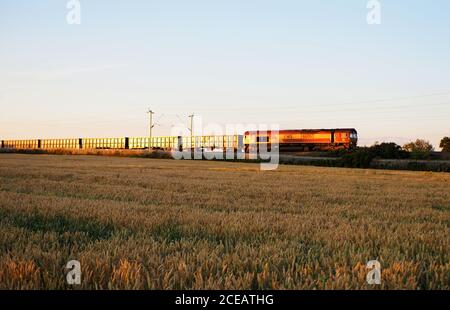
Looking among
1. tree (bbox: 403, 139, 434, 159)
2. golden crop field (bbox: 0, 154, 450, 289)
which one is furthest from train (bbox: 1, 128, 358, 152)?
golden crop field (bbox: 0, 154, 450, 289)

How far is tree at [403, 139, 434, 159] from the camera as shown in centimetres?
5523

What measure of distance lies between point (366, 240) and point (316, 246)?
1072 millimetres

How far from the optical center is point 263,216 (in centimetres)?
883

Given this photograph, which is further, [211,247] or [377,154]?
[377,154]

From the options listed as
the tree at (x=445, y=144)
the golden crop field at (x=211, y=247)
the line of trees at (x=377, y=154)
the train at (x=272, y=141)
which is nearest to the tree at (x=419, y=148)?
the line of trees at (x=377, y=154)

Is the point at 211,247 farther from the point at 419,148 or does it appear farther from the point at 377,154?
the point at 419,148

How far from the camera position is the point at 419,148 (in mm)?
61125

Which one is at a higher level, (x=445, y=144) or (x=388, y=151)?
(x=445, y=144)

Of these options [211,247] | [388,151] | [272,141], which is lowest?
[211,247]

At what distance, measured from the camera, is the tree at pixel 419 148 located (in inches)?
2175

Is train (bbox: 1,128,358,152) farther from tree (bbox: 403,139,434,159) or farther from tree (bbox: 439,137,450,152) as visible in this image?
tree (bbox: 439,137,450,152)

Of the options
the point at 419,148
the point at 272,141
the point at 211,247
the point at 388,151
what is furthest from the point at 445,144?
the point at 211,247

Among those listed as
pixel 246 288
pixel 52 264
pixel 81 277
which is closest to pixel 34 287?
pixel 81 277
